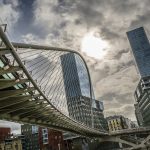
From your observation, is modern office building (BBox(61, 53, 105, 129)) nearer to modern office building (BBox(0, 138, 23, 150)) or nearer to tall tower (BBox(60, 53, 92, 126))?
tall tower (BBox(60, 53, 92, 126))

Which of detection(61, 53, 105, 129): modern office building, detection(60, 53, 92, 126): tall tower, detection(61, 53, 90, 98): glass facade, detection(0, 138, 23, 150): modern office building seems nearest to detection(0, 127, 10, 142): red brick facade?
detection(0, 138, 23, 150): modern office building

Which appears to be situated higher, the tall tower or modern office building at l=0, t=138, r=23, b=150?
the tall tower

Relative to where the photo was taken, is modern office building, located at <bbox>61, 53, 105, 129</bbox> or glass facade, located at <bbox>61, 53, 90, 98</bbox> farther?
glass facade, located at <bbox>61, 53, 90, 98</bbox>

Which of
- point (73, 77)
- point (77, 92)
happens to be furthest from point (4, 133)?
point (73, 77)

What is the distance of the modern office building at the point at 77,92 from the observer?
145500mm

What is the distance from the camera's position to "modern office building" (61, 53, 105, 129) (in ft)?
477

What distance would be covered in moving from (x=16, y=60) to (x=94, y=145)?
124m

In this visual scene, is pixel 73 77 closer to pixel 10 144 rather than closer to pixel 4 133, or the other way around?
pixel 4 133

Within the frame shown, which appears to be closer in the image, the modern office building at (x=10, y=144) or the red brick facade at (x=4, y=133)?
the modern office building at (x=10, y=144)

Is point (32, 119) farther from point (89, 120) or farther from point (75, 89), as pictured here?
point (75, 89)

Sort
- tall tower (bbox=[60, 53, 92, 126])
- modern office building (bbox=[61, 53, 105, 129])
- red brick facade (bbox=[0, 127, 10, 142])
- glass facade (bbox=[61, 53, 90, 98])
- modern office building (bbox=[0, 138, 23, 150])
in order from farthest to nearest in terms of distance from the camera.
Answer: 1. glass facade (bbox=[61, 53, 90, 98])
2. modern office building (bbox=[61, 53, 105, 129])
3. tall tower (bbox=[60, 53, 92, 126])
4. red brick facade (bbox=[0, 127, 10, 142])
5. modern office building (bbox=[0, 138, 23, 150])

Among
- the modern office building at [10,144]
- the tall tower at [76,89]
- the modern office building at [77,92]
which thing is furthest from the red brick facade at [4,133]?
the modern office building at [77,92]

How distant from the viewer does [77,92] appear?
518ft

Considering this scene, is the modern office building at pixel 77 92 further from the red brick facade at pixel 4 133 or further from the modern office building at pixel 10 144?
the modern office building at pixel 10 144
